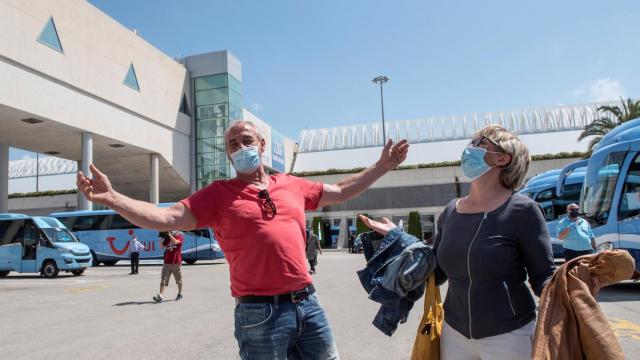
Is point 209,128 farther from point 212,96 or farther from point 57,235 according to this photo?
point 57,235

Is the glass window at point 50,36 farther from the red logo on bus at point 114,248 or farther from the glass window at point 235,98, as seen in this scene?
the glass window at point 235,98

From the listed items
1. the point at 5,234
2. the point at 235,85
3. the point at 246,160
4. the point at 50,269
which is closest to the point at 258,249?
the point at 246,160

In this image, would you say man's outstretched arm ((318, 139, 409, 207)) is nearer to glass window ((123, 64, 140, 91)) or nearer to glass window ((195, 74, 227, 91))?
glass window ((123, 64, 140, 91))

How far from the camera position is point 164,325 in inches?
316

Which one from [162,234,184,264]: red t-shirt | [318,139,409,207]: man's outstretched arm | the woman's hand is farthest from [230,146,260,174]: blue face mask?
[162,234,184,264]: red t-shirt

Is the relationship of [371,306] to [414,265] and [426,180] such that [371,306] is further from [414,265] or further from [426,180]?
[426,180]

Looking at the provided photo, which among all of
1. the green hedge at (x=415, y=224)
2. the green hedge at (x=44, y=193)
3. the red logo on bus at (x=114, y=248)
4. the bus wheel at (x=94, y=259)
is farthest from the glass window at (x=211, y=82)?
the green hedge at (x=415, y=224)

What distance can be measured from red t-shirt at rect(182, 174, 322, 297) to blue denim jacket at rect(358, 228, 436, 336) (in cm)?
39

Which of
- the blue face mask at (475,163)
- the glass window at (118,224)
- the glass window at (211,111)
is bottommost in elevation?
the blue face mask at (475,163)

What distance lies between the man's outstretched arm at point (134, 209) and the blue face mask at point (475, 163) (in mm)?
1535

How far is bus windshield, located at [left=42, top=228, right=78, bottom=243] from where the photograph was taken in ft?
68.5

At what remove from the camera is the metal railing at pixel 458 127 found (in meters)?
61.5

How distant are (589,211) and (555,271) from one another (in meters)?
10.6

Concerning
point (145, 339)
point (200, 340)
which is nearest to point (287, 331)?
point (200, 340)
